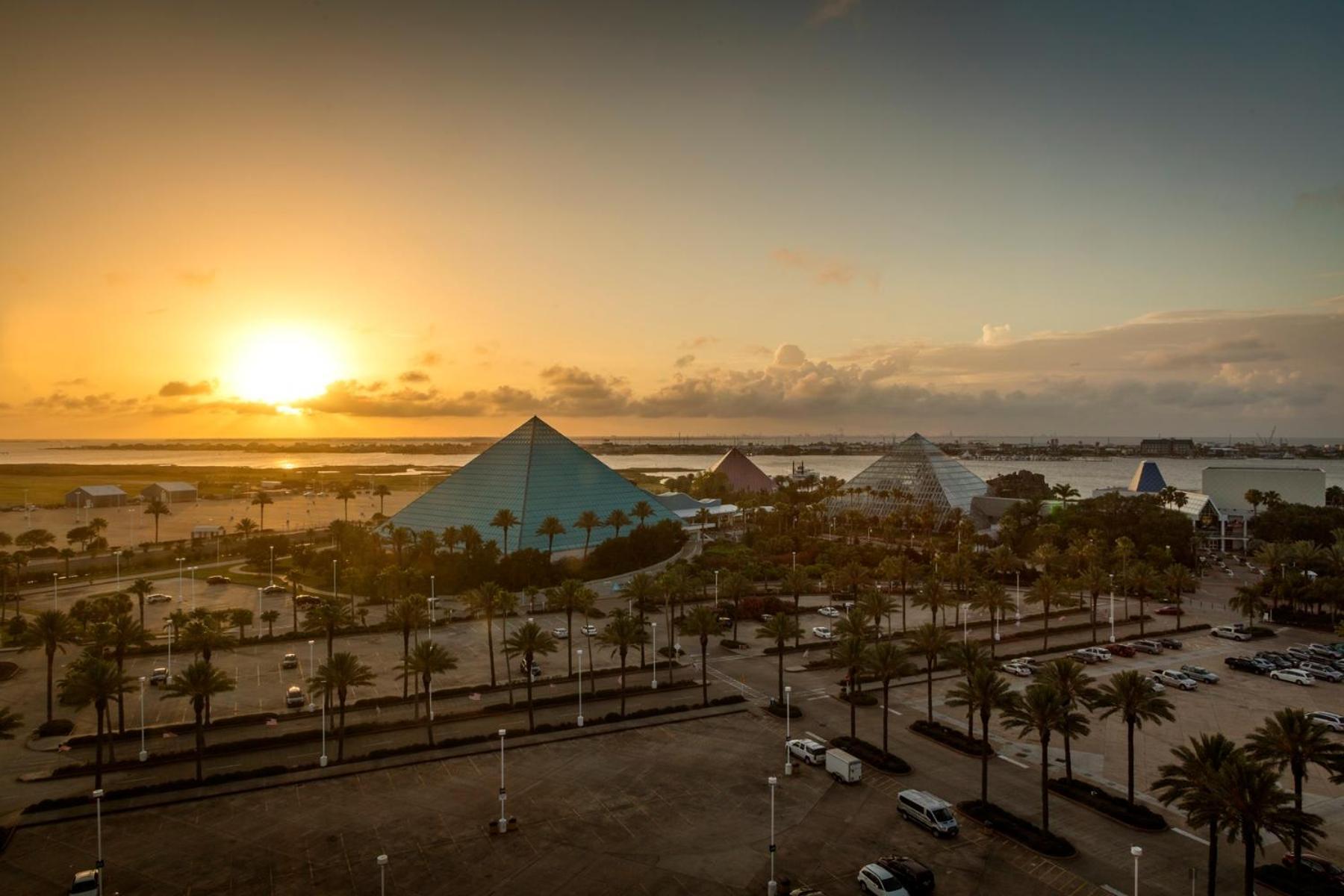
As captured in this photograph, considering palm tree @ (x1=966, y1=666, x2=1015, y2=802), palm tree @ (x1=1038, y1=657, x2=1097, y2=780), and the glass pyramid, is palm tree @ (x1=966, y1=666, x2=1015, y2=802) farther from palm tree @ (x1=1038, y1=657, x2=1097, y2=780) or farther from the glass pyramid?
the glass pyramid

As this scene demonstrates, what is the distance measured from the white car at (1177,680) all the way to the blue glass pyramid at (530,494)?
61997 mm

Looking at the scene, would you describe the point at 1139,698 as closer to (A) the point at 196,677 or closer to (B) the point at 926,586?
(B) the point at 926,586

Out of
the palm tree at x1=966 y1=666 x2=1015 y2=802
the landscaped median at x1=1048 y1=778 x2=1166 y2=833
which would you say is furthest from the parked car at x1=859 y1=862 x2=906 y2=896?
the landscaped median at x1=1048 y1=778 x2=1166 y2=833

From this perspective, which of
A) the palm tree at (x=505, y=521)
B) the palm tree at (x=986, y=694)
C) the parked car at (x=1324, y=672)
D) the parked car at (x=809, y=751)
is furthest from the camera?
the palm tree at (x=505, y=521)

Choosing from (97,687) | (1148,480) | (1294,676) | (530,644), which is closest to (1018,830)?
(530,644)

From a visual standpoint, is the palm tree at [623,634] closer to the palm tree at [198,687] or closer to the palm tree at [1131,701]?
the palm tree at [198,687]

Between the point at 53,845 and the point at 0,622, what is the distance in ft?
152

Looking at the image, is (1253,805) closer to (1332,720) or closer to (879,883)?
(879,883)

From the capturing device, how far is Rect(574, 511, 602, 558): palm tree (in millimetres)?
89062

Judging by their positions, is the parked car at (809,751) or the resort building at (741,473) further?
the resort building at (741,473)

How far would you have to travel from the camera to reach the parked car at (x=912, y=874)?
82.3ft

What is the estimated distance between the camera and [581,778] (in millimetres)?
35656

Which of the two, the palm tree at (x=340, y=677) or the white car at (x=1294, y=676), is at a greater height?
the palm tree at (x=340, y=677)

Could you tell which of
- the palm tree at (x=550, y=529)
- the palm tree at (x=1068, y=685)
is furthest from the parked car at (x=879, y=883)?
the palm tree at (x=550, y=529)
